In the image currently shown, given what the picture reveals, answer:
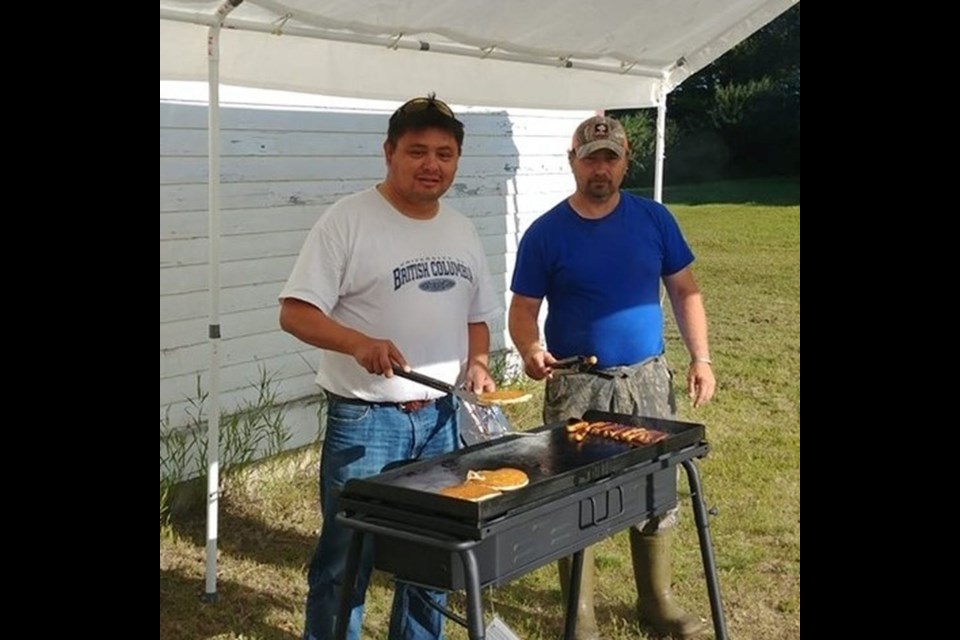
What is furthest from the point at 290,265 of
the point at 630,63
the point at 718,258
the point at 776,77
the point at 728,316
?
the point at 776,77

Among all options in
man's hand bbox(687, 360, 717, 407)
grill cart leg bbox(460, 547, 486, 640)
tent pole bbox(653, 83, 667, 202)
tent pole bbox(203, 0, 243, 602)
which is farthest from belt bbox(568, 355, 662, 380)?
tent pole bbox(653, 83, 667, 202)

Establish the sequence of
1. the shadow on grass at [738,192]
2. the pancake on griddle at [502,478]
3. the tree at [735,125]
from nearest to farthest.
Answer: the pancake on griddle at [502,478], the shadow on grass at [738,192], the tree at [735,125]

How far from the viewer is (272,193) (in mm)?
5395

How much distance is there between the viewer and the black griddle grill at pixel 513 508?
2361 millimetres

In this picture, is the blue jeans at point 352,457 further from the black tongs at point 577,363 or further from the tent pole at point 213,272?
the tent pole at point 213,272

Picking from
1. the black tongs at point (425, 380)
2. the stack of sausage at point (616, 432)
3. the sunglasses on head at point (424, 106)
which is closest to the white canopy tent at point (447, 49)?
the sunglasses on head at point (424, 106)

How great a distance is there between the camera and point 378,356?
271cm

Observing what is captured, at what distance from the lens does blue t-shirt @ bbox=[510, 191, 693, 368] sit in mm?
3500

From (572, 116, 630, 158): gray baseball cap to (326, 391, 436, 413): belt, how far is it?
1.02 metres

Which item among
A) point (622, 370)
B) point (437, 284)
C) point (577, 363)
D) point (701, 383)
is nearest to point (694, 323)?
point (701, 383)

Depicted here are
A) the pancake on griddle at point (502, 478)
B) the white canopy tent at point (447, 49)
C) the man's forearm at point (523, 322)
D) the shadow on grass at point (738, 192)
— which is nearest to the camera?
the pancake on griddle at point (502, 478)

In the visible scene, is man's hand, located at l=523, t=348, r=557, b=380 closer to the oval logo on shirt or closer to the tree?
the oval logo on shirt
